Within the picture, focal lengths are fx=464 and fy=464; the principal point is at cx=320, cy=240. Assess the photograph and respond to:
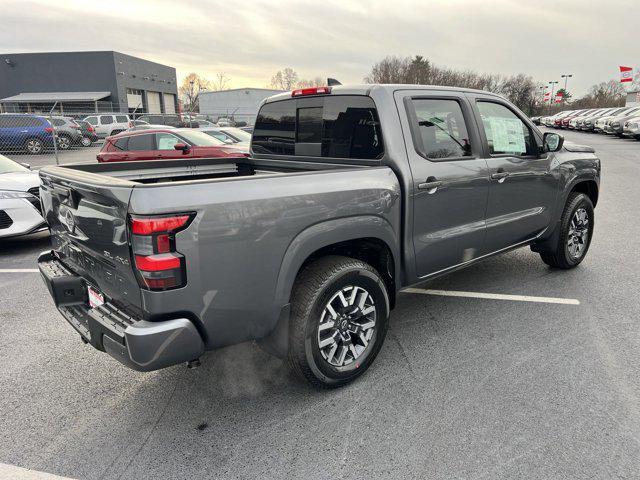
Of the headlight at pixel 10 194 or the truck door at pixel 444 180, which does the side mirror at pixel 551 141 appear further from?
the headlight at pixel 10 194

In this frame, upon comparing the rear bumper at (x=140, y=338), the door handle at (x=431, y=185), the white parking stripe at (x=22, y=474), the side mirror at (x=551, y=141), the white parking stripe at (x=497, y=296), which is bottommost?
the white parking stripe at (x=22, y=474)

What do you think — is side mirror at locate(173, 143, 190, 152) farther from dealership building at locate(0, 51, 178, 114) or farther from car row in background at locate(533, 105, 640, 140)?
dealership building at locate(0, 51, 178, 114)

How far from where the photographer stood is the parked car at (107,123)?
91.4 ft

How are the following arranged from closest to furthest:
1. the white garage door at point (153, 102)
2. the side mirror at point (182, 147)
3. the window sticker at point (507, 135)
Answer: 1. the window sticker at point (507, 135)
2. the side mirror at point (182, 147)
3. the white garage door at point (153, 102)

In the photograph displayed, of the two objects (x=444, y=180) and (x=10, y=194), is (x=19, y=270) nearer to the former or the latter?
(x=10, y=194)

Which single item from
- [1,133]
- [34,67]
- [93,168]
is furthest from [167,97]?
[93,168]

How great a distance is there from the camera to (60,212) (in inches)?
118

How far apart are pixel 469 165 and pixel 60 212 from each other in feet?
9.81

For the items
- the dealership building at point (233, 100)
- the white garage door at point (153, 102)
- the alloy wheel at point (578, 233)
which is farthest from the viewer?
the white garage door at point (153, 102)

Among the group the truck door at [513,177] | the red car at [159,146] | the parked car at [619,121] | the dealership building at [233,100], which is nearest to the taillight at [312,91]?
the truck door at [513,177]

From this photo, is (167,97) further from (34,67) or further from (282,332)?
(282,332)

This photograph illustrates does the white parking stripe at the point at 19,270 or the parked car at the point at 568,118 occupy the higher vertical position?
the parked car at the point at 568,118

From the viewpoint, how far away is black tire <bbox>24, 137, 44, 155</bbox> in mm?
19234

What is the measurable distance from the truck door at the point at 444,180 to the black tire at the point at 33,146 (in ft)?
67.1
